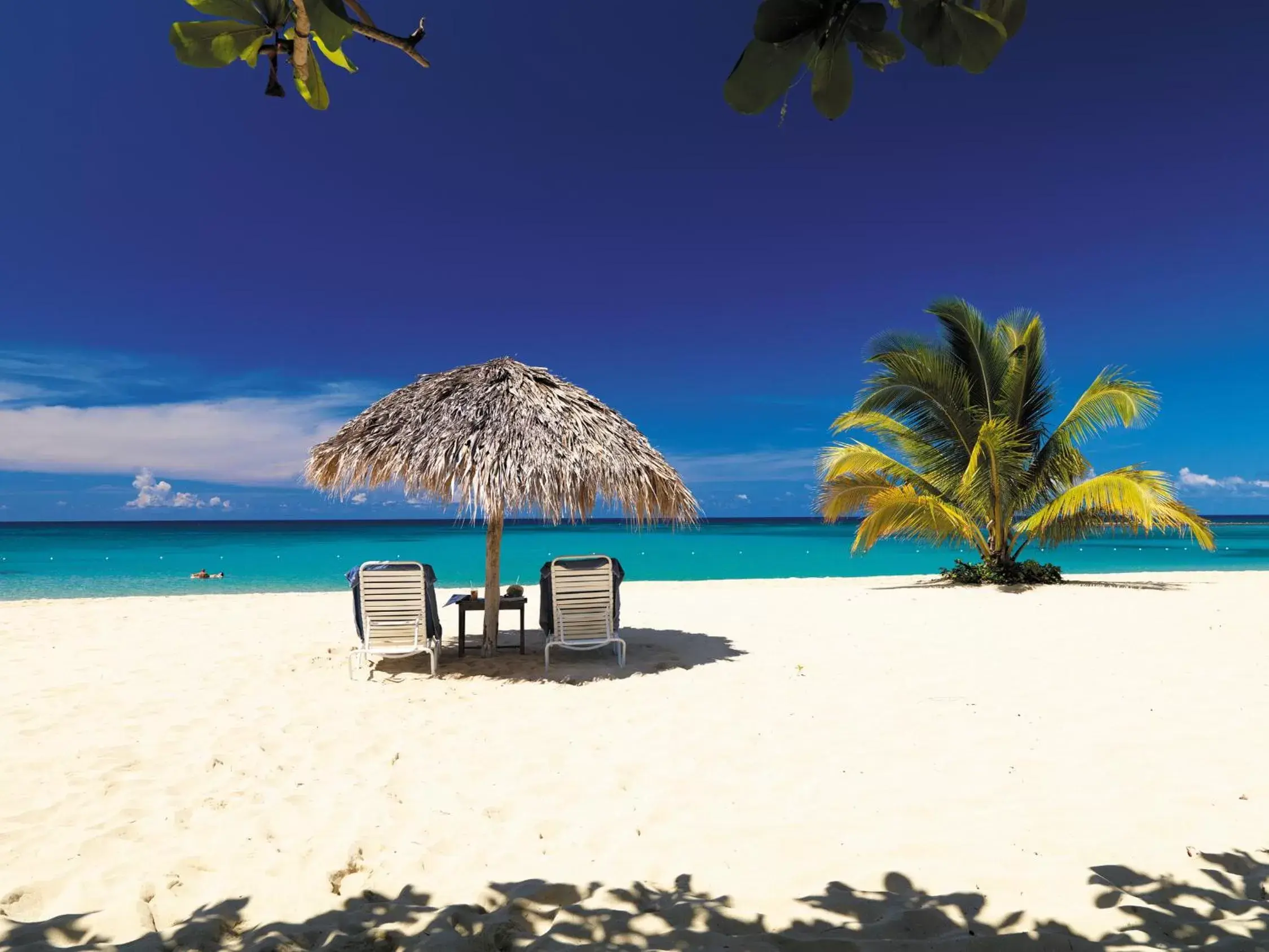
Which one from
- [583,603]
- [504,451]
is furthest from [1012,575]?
[504,451]

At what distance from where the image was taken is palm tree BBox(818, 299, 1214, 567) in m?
10.6

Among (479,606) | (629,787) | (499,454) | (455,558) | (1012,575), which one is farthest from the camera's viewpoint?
(455,558)

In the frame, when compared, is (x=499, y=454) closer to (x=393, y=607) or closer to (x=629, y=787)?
(x=393, y=607)

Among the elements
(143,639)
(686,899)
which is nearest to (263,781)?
(686,899)

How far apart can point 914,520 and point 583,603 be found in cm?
712

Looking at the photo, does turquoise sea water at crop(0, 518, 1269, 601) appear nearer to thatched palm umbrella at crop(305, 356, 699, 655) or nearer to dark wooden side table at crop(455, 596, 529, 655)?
thatched palm umbrella at crop(305, 356, 699, 655)

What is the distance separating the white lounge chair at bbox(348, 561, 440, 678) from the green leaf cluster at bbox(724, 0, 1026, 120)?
511cm

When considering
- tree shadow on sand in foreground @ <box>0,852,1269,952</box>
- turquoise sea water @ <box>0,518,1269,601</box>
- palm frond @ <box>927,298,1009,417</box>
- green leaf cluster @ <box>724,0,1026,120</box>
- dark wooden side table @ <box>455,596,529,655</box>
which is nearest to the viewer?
green leaf cluster @ <box>724,0,1026,120</box>

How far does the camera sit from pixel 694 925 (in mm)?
2055

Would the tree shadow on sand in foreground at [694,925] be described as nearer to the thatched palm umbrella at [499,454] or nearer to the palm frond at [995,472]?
the thatched palm umbrella at [499,454]

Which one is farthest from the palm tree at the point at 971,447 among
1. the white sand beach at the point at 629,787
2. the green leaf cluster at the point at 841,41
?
the green leaf cluster at the point at 841,41

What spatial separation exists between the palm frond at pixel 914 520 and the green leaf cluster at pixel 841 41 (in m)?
10.2

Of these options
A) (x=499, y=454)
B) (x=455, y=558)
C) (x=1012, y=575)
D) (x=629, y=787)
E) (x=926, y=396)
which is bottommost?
(x=629, y=787)

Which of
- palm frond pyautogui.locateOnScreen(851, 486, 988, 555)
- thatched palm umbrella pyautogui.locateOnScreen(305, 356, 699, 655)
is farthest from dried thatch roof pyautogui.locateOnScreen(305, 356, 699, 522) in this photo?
palm frond pyautogui.locateOnScreen(851, 486, 988, 555)
